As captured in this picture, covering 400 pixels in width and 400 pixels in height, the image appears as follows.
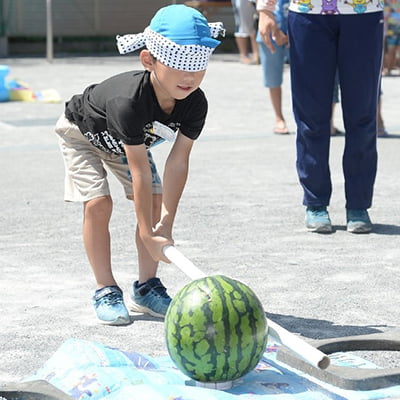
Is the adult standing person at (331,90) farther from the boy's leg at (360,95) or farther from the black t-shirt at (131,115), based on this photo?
the black t-shirt at (131,115)

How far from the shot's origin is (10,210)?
21.9 feet

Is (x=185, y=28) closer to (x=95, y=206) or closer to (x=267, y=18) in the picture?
(x=95, y=206)

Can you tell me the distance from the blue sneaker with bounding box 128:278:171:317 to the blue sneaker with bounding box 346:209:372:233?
1.78m

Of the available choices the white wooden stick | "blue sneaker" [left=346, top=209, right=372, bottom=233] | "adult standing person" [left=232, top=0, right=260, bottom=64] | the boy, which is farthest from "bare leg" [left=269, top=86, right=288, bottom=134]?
"adult standing person" [left=232, top=0, right=260, bottom=64]

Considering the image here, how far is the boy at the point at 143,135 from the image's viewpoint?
3947 millimetres

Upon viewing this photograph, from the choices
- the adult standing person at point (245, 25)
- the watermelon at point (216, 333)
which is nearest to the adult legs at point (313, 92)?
the watermelon at point (216, 333)

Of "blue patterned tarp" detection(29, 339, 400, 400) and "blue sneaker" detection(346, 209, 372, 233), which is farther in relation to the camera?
"blue sneaker" detection(346, 209, 372, 233)

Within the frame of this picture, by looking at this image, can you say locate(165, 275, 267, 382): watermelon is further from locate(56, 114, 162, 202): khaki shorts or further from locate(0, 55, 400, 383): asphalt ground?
locate(56, 114, 162, 202): khaki shorts

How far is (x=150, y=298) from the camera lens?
14.9 feet

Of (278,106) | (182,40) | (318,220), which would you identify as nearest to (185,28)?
(182,40)

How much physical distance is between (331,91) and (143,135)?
217 cm

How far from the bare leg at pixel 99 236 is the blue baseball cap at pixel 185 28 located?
857mm

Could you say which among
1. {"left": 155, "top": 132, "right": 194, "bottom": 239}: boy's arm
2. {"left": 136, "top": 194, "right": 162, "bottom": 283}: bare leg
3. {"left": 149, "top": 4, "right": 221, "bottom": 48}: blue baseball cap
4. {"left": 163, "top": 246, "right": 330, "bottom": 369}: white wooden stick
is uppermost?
{"left": 149, "top": 4, "right": 221, "bottom": 48}: blue baseball cap

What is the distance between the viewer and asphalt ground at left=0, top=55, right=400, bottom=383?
4.28 metres
